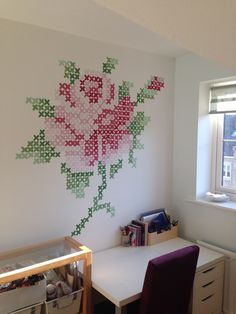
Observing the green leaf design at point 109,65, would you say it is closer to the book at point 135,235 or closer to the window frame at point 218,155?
the window frame at point 218,155

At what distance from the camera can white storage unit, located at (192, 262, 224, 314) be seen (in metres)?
2.14

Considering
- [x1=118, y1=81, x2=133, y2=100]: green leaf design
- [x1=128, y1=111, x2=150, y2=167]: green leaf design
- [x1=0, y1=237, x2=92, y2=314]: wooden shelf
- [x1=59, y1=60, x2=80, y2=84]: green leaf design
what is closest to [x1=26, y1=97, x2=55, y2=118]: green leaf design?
[x1=59, y1=60, x2=80, y2=84]: green leaf design

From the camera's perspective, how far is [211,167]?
2746mm

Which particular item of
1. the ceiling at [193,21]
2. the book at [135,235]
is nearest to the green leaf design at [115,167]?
the book at [135,235]

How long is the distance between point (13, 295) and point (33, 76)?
52.7 inches

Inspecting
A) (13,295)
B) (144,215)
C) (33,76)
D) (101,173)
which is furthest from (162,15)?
(144,215)

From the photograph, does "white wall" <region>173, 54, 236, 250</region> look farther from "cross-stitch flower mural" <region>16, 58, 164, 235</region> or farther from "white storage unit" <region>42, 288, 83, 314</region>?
"white storage unit" <region>42, 288, 83, 314</region>

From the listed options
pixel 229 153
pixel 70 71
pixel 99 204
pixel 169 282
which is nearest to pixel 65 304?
pixel 169 282

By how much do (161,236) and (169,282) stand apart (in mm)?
817

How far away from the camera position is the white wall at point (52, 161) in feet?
6.16

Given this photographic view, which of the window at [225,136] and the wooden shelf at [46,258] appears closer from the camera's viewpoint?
the wooden shelf at [46,258]

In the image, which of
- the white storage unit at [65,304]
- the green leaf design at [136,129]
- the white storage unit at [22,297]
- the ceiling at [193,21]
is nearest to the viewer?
the ceiling at [193,21]

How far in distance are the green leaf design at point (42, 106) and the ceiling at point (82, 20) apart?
0.49 m

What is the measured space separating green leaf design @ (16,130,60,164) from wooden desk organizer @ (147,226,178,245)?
1.08 metres
